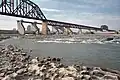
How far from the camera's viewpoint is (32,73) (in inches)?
407

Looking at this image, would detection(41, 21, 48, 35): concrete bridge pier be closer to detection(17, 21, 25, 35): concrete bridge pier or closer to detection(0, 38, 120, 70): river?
detection(17, 21, 25, 35): concrete bridge pier

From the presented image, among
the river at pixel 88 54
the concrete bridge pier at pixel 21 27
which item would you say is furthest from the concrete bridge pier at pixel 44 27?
the river at pixel 88 54

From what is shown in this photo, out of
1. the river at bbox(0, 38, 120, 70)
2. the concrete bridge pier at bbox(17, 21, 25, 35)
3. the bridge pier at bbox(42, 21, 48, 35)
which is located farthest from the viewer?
the concrete bridge pier at bbox(17, 21, 25, 35)

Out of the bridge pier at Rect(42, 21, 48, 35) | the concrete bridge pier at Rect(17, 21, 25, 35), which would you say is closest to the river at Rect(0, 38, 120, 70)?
the bridge pier at Rect(42, 21, 48, 35)

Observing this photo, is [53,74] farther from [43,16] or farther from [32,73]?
[43,16]

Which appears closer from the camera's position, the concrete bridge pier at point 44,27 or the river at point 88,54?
the river at point 88,54

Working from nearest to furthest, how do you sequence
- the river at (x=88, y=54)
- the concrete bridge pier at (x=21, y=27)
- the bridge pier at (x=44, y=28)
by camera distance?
1. the river at (x=88, y=54)
2. the bridge pier at (x=44, y=28)
3. the concrete bridge pier at (x=21, y=27)

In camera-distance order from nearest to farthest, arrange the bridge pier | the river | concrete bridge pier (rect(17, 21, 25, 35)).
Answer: the river < the bridge pier < concrete bridge pier (rect(17, 21, 25, 35))

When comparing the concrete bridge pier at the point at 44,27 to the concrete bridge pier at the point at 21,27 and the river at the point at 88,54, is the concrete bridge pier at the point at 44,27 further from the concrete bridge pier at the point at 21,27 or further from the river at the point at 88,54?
the river at the point at 88,54

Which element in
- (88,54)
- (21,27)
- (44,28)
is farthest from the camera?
(21,27)

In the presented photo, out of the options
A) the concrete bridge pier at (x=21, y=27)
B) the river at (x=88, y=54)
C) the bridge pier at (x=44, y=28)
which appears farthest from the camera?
the concrete bridge pier at (x=21, y=27)

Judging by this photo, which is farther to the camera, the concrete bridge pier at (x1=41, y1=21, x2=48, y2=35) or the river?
the concrete bridge pier at (x1=41, y1=21, x2=48, y2=35)

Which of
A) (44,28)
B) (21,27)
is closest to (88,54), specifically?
(44,28)

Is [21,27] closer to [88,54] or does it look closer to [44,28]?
[44,28]
